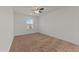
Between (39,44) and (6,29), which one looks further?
(39,44)

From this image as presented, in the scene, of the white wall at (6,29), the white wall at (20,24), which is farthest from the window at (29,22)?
the white wall at (6,29)

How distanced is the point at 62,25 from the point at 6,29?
1.90 feet

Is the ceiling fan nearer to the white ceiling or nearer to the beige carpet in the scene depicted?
the white ceiling

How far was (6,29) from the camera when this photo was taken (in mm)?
831

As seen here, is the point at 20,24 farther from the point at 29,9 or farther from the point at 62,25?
the point at 62,25

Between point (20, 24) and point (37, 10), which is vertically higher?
point (37, 10)

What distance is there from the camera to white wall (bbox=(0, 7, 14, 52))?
2.65 ft

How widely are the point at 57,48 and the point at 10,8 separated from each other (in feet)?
1.93

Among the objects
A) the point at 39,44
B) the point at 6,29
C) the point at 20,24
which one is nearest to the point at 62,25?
the point at 39,44

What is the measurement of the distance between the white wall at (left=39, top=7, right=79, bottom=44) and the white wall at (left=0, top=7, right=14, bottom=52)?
0.31 m

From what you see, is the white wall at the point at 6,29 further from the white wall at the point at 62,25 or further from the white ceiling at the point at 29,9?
the white wall at the point at 62,25

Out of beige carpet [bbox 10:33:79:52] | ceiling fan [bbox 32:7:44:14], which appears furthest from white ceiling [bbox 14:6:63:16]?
beige carpet [bbox 10:33:79:52]

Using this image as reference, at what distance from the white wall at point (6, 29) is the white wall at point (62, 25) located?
0.31 metres

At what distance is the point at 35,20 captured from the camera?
0.91m
